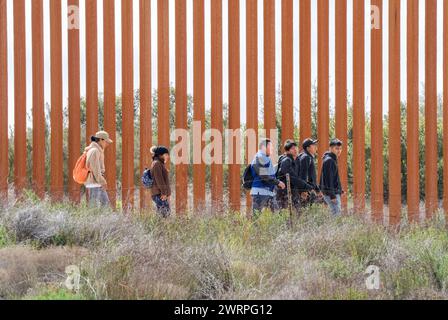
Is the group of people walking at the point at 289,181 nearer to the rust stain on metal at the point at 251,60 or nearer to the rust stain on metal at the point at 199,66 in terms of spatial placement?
the rust stain on metal at the point at 251,60

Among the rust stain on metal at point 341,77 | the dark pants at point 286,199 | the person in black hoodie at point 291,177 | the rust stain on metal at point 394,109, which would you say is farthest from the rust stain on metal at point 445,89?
the dark pants at point 286,199

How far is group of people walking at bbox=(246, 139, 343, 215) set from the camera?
961 cm

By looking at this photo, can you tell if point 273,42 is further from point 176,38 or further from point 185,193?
point 185,193

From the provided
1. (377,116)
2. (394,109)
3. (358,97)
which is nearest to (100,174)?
(358,97)

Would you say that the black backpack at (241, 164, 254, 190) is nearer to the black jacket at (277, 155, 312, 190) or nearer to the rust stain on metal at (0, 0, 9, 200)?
the black jacket at (277, 155, 312, 190)

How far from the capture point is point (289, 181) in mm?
9438

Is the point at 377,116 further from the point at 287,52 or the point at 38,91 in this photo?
the point at 38,91

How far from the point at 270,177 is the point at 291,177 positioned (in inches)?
10.3

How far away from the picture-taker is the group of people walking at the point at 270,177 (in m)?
9.62

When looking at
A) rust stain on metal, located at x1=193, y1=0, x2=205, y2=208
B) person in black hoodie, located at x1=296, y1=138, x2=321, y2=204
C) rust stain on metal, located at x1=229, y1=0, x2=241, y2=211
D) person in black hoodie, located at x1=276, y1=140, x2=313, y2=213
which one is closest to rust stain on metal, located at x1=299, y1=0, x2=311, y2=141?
rust stain on metal, located at x1=229, y1=0, x2=241, y2=211

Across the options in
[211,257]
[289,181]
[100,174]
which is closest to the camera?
[211,257]

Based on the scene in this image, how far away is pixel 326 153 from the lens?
10312 millimetres
